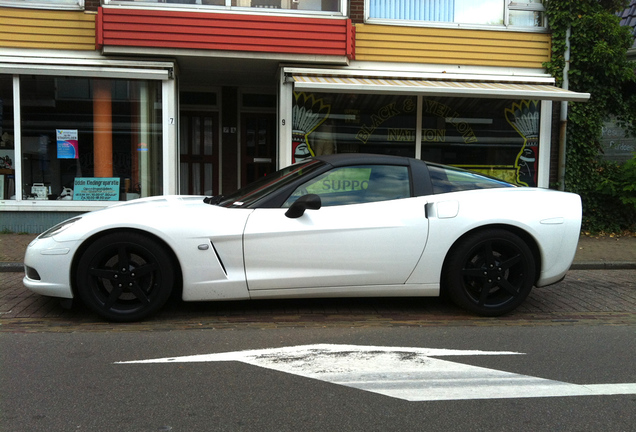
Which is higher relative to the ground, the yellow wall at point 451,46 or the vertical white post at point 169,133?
the yellow wall at point 451,46

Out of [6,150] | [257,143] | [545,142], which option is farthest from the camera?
[257,143]

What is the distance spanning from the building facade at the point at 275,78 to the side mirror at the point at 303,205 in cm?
467

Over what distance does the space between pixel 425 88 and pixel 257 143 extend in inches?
172

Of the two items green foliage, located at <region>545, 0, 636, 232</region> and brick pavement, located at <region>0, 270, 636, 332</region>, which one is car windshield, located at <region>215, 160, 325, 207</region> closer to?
brick pavement, located at <region>0, 270, 636, 332</region>

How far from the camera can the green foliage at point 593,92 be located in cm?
1021

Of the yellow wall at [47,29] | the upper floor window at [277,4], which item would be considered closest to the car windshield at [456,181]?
the upper floor window at [277,4]

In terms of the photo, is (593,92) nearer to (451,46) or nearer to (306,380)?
(451,46)

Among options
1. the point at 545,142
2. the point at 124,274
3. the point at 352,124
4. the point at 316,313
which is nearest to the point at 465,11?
the point at 545,142

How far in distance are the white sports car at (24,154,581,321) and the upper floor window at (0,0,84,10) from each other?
5785 millimetres

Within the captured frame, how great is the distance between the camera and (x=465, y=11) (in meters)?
10.5

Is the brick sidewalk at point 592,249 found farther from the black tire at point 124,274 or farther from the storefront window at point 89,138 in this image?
the black tire at point 124,274

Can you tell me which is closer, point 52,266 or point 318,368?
point 318,368

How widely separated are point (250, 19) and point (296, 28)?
0.78 metres

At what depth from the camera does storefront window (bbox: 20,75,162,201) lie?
376 inches
